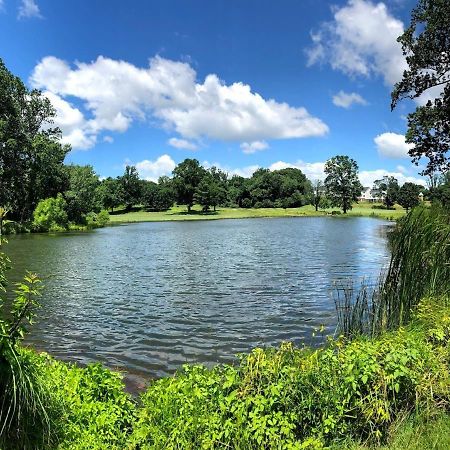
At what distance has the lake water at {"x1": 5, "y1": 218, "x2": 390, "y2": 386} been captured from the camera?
42.3ft

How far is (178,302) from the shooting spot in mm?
19125

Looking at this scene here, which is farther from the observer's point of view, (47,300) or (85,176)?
(85,176)

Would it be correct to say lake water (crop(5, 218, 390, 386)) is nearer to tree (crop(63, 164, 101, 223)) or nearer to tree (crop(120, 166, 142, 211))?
tree (crop(63, 164, 101, 223))

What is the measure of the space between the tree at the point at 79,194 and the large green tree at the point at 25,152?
252cm

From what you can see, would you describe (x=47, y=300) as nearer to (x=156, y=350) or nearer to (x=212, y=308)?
(x=212, y=308)

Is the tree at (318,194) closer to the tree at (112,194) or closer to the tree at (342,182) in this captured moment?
the tree at (342,182)

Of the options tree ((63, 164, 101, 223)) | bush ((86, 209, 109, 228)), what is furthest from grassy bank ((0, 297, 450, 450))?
bush ((86, 209, 109, 228))

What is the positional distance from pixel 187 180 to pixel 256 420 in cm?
14820

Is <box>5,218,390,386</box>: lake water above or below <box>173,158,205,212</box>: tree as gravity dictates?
below

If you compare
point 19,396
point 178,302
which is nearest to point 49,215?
point 178,302

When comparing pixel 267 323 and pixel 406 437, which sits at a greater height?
pixel 406 437

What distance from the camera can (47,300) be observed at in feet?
64.4

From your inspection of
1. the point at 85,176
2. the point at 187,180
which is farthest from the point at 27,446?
the point at 187,180

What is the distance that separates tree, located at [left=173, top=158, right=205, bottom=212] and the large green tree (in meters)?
75.1
